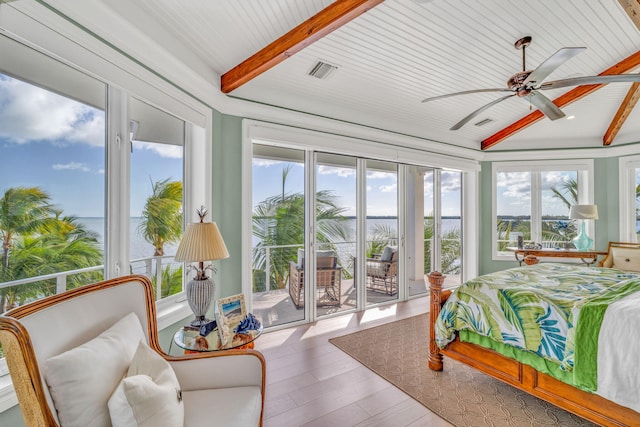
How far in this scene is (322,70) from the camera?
114 inches

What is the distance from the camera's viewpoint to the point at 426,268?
5012mm

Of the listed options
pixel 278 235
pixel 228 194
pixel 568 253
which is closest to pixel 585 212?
pixel 568 253

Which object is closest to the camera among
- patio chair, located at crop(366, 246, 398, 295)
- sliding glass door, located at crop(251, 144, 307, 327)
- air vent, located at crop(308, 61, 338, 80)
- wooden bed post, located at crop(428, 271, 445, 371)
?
wooden bed post, located at crop(428, 271, 445, 371)

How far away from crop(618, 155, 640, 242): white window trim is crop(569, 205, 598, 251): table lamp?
482 millimetres

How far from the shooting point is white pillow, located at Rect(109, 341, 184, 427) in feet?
3.24

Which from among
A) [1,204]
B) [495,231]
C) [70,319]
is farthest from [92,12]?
[495,231]

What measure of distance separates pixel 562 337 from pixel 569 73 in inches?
121

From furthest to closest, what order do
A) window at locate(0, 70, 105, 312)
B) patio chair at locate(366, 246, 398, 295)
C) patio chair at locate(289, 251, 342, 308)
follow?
patio chair at locate(366, 246, 398, 295)
patio chair at locate(289, 251, 342, 308)
window at locate(0, 70, 105, 312)

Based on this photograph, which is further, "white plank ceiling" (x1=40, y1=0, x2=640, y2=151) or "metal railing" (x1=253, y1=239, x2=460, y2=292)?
"metal railing" (x1=253, y1=239, x2=460, y2=292)

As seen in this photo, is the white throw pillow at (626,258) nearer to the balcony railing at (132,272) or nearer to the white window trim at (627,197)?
the white window trim at (627,197)

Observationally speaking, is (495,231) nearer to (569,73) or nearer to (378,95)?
(569,73)

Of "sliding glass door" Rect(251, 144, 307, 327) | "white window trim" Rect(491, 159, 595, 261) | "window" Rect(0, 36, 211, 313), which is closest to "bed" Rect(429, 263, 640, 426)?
"sliding glass door" Rect(251, 144, 307, 327)

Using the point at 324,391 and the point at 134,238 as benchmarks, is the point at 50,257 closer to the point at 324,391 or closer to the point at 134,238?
the point at 134,238

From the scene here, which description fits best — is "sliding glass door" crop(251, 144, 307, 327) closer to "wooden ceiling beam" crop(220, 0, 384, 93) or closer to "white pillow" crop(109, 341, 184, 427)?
"wooden ceiling beam" crop(220, 0, 384, 93)
